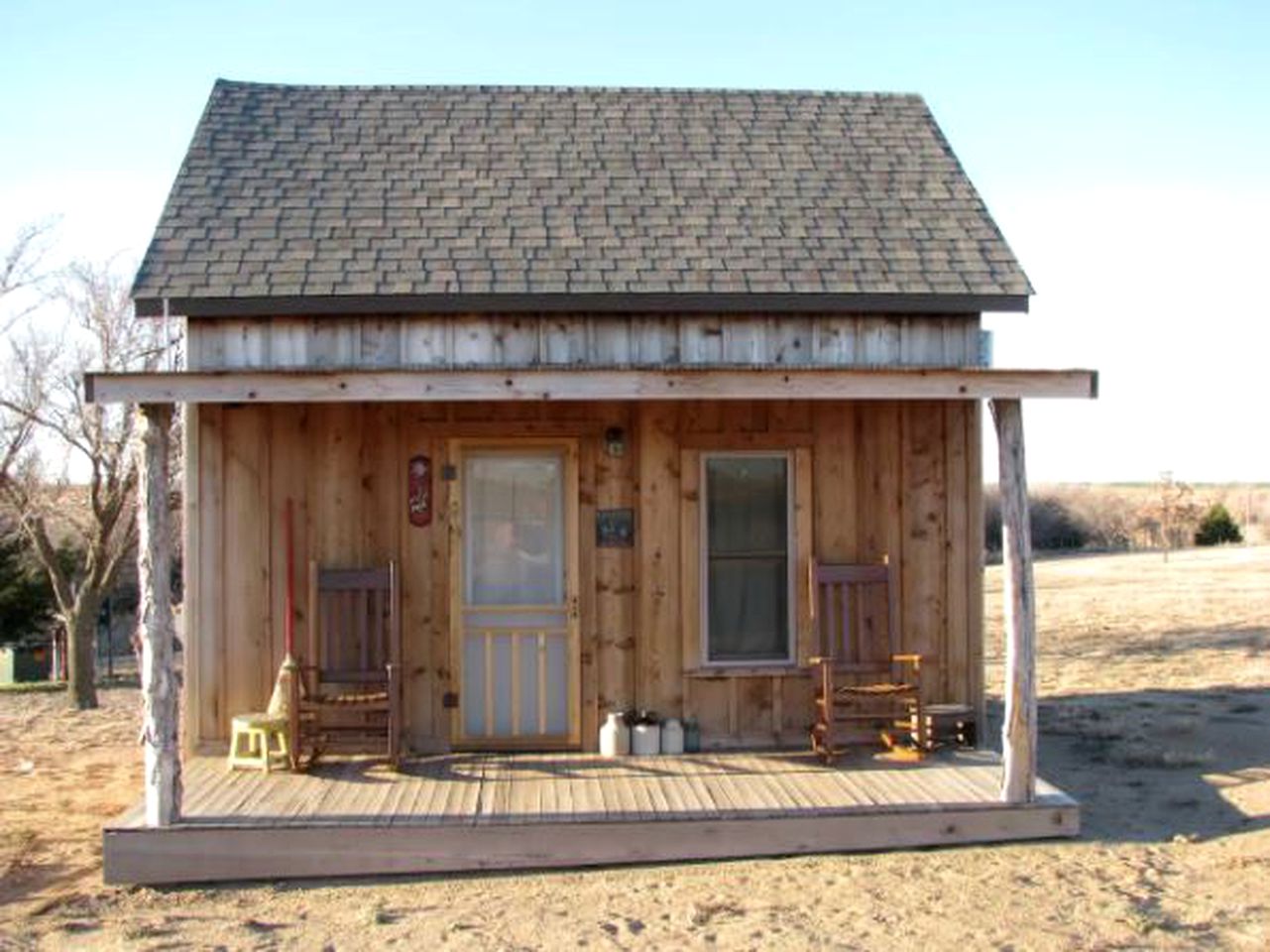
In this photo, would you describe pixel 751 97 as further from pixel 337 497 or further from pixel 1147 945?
pixel 1147 945

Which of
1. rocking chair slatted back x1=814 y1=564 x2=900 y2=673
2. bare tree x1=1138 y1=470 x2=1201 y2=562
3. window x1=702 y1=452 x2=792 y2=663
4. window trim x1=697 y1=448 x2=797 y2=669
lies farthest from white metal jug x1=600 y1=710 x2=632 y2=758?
bare tree x1=1138 y1=470 x2=1201 y2=562

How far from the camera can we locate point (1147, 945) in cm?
584

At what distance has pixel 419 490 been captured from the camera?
27.8ft

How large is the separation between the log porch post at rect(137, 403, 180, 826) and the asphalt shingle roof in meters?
1.42

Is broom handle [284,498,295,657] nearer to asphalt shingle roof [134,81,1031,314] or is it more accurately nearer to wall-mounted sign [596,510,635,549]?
asphalt shingle roof [134,81,1031,314]

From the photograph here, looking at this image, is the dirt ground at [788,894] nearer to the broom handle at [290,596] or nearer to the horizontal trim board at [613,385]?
the broom handle at [290,596]

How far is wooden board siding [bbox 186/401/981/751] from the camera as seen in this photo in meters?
8.47

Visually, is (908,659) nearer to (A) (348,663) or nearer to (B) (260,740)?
(A) (348,663)

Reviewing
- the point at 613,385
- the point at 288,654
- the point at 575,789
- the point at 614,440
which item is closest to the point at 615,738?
the point at 575,789

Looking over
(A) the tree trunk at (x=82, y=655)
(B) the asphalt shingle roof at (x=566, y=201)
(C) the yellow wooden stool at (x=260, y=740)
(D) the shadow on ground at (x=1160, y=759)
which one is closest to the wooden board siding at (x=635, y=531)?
(C) the yellow wooden stool at (x=260, y=740)

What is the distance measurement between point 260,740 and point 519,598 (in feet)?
5.77

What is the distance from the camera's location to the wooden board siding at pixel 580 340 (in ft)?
27.4

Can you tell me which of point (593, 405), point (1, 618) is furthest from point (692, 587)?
point (1, 618)

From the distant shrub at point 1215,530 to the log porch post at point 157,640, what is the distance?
Answer: 112 ft
